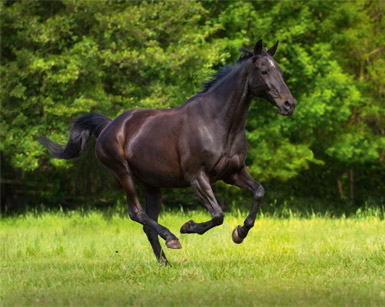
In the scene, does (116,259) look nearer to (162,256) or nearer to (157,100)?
(162,256)

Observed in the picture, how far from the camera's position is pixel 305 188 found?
985 inches

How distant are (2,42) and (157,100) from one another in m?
5.30

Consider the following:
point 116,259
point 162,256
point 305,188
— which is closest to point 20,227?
point 116,259

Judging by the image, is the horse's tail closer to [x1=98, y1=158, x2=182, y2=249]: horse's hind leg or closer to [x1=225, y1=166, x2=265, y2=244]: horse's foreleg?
[x1=98, y1=158, x2=182, y2=249]: horse's hind leg

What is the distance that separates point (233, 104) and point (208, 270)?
78.0 inches

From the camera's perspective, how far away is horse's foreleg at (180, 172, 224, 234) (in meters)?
7.30

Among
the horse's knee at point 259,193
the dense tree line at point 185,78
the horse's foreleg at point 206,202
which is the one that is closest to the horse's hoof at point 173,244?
the horse's foreleg at point 206,202

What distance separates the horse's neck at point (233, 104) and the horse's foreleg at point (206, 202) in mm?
658

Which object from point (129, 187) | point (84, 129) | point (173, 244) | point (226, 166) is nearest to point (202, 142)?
point (226, 166)

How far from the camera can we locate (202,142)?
7.47 metres

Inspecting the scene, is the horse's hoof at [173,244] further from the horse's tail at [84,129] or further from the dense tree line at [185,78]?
the dense tree line at [185,78]

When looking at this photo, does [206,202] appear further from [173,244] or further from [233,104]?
[233,104]

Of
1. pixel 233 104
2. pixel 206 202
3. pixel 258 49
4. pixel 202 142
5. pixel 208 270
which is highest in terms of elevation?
pixel 258 49

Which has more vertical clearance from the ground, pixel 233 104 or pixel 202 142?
pixel 233 104
